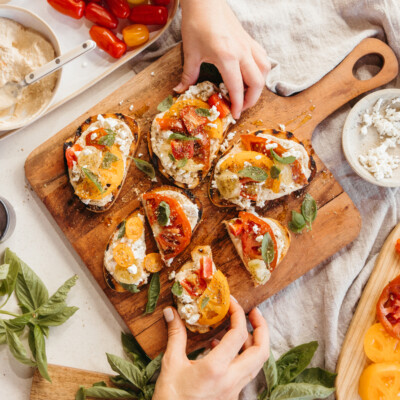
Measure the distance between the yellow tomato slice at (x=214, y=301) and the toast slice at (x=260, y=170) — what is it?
673 mm

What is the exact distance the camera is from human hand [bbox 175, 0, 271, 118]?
3557mm

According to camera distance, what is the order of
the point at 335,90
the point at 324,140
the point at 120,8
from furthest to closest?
the point at 324,140 → the point at 335,90 → the point at 120,8

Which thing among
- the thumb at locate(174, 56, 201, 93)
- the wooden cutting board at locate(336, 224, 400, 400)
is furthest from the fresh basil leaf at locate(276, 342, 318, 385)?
the thumb at locate(174, 56, 201, 93)

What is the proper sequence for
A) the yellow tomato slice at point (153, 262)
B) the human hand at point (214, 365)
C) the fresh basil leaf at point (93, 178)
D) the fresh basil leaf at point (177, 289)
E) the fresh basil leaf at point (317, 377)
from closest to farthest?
1. the human hand at point (214, 365)
2. the fresh basil leaf at point (93, 178)
3. the fresh basil leaf at point (177, 289)
4. the yellow tomato slice at point (153, 262)
5. the fresh basil leaf at point (317, 377)

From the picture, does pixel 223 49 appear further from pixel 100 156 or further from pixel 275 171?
pixel 100 156

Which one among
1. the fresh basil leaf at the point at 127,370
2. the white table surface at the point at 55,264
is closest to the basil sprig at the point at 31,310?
the white table surface at the point at 55,264

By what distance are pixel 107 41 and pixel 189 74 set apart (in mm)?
774

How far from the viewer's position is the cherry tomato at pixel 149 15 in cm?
390

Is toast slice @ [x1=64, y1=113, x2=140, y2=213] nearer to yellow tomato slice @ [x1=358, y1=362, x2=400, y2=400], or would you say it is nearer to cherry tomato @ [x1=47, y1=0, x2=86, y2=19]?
cherry tomato @ [x1=47, y1=0, x2=86, y2=19]

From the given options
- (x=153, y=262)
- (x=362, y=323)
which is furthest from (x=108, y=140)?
(x=362, y=323)

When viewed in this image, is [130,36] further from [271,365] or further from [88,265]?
[271,365]

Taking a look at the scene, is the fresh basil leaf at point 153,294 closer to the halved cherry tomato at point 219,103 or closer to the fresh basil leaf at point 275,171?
Result: the fresh basil leaf at point 275,171

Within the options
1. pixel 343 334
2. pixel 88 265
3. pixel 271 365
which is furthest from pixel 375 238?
pixel 88 265

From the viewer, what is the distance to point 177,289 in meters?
3.70
